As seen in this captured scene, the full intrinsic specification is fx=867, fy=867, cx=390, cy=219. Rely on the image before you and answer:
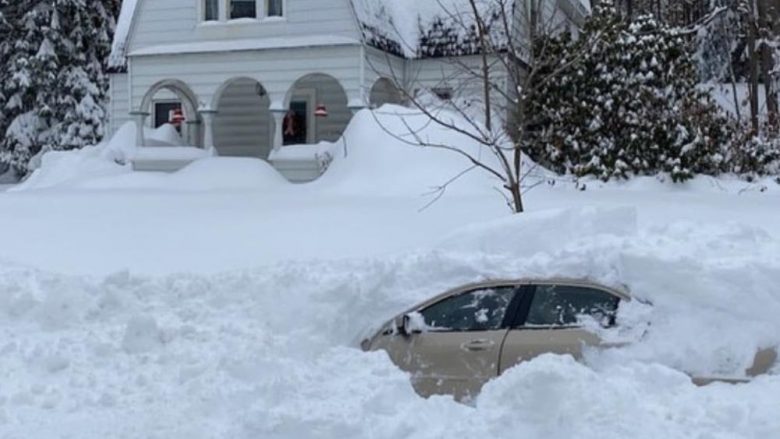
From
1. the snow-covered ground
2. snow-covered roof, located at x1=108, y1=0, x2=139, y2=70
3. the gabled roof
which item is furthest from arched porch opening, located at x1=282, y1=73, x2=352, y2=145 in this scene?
the snow-covered ground

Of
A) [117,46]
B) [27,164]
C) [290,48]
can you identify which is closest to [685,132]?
[290,48]

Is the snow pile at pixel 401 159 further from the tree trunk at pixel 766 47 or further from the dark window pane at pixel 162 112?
the tree trunk at pixel 766 47

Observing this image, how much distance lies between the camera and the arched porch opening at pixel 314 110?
75.0 ft

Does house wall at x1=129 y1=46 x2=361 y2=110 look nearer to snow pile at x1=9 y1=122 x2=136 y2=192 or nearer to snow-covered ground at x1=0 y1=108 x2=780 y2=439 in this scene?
snow pile at x1=9 y1=122 x2=136 y2=192

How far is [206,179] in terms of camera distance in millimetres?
19047

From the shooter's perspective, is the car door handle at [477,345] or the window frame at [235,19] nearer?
the car door handle at [477,345]

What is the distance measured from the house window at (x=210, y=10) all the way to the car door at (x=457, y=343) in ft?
52.5

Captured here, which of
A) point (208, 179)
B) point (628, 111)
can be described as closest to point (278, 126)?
point (208, 179)

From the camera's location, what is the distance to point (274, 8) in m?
20.6

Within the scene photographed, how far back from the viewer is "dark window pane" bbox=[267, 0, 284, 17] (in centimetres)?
2050

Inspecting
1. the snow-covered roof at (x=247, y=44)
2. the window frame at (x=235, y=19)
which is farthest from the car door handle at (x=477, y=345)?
the window frame at (x=235, y=19)

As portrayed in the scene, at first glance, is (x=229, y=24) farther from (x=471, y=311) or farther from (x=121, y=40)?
(x=471, y=311)

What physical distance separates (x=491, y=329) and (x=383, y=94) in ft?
52.1

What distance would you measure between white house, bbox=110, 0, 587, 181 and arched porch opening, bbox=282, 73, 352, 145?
0.09ft
